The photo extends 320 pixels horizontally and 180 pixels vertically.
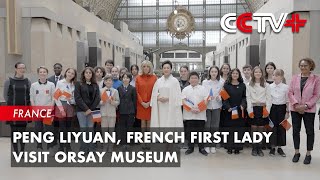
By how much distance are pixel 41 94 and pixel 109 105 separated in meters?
1.30

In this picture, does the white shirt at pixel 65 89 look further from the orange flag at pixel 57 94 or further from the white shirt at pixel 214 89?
the white shirt at pixel 214 89

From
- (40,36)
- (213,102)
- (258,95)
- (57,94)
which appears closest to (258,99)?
(258,95)

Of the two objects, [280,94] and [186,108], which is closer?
[280,94]

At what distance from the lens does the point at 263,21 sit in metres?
18.3

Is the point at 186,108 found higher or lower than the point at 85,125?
higher

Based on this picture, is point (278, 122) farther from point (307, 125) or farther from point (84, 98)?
point (84, 98)

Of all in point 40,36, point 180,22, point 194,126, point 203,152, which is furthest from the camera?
point 180,22

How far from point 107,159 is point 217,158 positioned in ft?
6.59

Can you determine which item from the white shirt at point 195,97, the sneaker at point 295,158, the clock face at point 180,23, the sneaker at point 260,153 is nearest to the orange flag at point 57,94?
the white shirt at point 195,97

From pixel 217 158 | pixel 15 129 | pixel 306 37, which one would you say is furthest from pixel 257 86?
pixel 306 37

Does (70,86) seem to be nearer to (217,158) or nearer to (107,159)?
(107,159)

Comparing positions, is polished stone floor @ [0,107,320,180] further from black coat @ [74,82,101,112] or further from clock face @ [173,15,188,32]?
clock face @ [173,15,188,32]

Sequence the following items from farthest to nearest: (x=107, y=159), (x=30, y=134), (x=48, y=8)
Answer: (x=48, y=8)
(x=30, y=134)
(x=107, y=159)

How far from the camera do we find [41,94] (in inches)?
255
